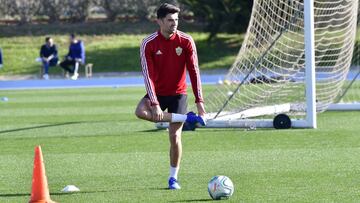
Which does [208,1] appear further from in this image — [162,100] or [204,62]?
[162,100]

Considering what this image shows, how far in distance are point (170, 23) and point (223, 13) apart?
32.7m

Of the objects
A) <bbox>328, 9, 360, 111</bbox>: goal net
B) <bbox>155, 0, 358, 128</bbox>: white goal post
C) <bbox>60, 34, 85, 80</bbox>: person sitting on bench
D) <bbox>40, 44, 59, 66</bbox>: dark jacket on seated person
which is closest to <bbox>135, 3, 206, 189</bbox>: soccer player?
<bbox>155, 0, 358, 128</bbox>: white goal post

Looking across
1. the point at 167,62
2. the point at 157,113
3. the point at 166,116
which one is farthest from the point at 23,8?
the point at 157,113

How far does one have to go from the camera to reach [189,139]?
50.3 feet

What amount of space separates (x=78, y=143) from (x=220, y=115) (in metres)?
3.08

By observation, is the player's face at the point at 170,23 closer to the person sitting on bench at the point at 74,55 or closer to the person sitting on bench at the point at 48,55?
the person sitting on bench at the point at 74,55

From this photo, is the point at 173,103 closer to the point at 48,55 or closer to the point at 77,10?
the point at 48,55

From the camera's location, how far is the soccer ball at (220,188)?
9430 millimetres

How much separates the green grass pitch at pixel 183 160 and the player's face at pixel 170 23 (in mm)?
1687

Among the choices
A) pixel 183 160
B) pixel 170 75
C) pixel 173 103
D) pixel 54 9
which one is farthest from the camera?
pixel 54 9

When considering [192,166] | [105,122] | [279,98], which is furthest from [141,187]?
[279,98]

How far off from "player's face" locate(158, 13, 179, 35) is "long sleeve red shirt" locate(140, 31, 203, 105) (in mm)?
187

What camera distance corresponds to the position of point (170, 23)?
10000 millimetres

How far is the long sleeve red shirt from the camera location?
33.5 ft
